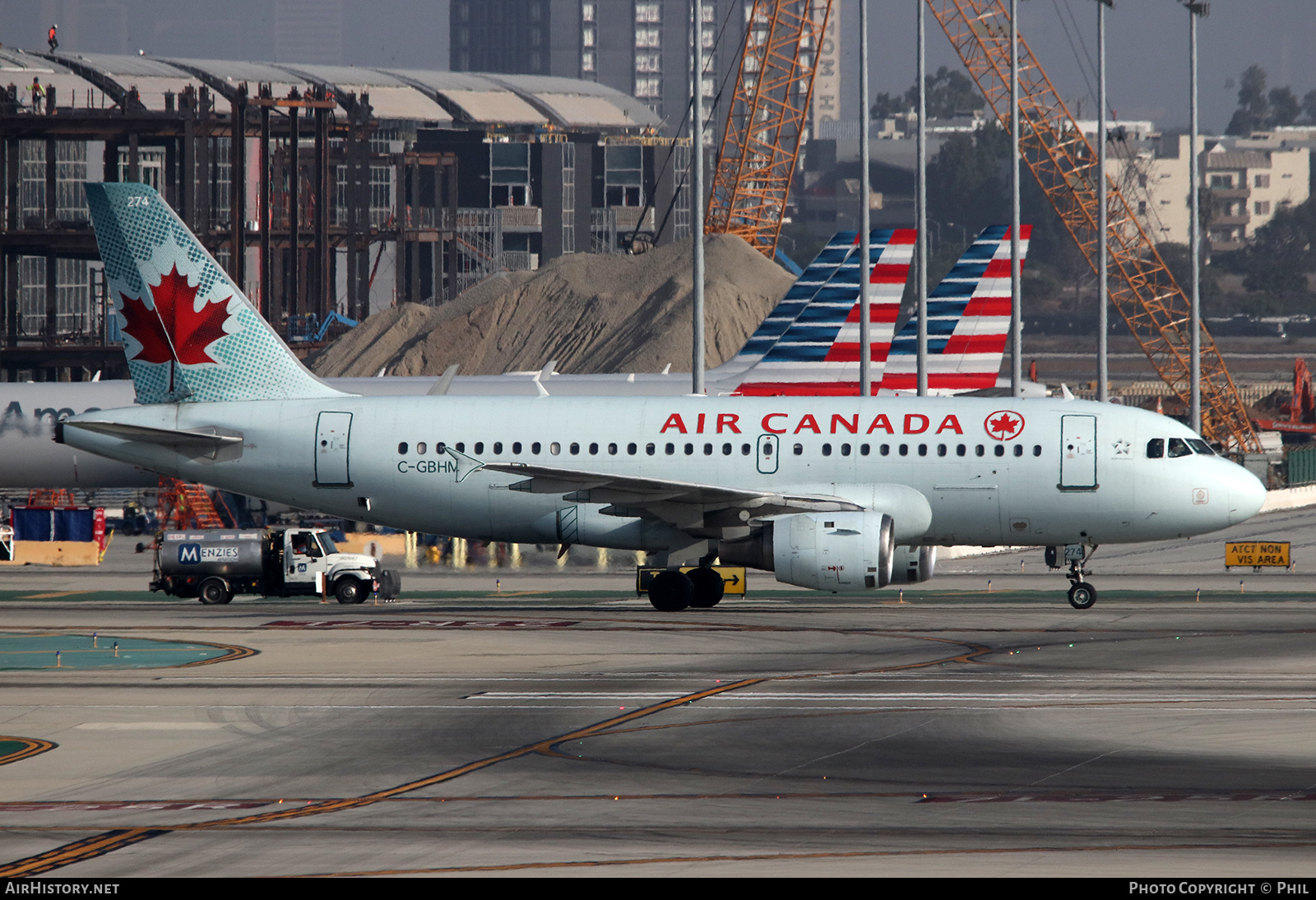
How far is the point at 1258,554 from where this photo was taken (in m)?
53.7

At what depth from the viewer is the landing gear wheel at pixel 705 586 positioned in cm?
4103

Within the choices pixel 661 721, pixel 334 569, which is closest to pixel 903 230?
pixel 334 569

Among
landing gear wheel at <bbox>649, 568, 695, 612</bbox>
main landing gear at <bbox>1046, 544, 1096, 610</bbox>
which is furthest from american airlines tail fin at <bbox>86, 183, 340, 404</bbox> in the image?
main landing gear at <bbox>1046, 544, 1096, 610</bbox>

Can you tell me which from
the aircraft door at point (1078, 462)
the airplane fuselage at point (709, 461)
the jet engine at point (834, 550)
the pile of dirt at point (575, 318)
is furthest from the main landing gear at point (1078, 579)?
the pile of dirt at point (575, 318)

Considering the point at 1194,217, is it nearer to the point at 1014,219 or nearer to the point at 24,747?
the point at 1014,219

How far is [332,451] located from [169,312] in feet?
17.9

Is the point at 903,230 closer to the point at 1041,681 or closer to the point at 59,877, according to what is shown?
the point at 1041,681

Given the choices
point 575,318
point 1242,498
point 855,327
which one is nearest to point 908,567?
point 1242,498

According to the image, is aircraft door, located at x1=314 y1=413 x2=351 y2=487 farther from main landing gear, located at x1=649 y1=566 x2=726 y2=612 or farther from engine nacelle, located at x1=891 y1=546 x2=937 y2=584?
engine nacelle, located at x1=891 y1=546 x2=937 y2=584

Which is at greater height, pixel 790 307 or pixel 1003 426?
pixel 790 307

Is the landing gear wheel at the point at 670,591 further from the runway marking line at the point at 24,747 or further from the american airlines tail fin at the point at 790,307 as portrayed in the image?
the american airlines tail fin at the point at 790,307

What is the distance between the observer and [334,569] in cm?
4506

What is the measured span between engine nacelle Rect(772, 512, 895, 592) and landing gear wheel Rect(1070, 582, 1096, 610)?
554 centimetres

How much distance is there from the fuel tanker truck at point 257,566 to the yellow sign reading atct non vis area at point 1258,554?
2668cm
